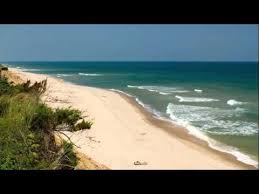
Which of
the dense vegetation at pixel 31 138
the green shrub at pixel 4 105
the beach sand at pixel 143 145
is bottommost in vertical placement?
the beach sand at pixel 143 145

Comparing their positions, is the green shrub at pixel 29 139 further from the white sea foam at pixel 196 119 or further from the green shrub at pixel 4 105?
the white sea foam at pixel 196 119

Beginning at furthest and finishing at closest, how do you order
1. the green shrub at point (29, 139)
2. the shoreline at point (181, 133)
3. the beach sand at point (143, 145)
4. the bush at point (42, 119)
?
1. the shoreline at point (181, 133)
2. the beach sand at point (143, 145)
3. the bush at point (42, 119)
4. the green shrub at point (29, 139)

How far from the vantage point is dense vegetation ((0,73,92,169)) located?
4113 millimetres

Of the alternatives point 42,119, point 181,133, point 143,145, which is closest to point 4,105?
point 42,119

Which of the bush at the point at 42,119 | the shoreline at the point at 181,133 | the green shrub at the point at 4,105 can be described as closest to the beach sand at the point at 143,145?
the shoreline at the point at 181,133

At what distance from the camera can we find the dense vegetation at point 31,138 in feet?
13.5

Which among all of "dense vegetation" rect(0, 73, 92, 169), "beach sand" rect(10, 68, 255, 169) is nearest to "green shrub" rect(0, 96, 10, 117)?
"dense vegetation" rect(0, 73, 92, 169)

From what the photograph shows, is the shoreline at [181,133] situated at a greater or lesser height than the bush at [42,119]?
lesser

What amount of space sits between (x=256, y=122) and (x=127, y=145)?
9.57 meters

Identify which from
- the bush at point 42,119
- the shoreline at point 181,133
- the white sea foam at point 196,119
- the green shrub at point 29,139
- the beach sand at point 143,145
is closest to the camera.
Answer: the green shrub at point 29,139

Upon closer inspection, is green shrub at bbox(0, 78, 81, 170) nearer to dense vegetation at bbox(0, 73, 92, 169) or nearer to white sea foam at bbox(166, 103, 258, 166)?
dense vegetation at bbox(0, 73, 92, 169)
